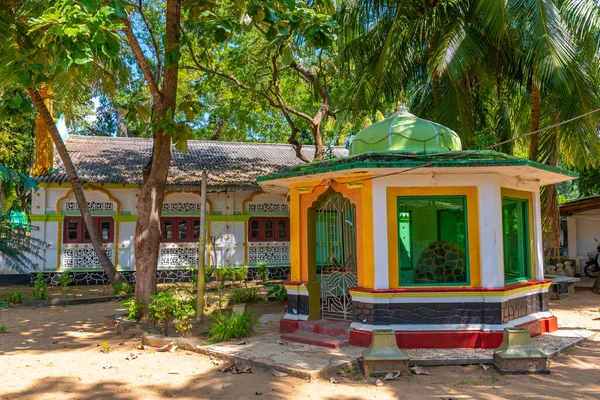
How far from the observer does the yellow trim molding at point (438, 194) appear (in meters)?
7.10

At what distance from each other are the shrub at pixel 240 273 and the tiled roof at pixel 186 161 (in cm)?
263

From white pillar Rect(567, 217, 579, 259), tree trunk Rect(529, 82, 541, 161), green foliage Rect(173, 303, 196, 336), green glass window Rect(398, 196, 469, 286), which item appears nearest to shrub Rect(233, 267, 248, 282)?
green glass window Rect(398, 196, 469, 286)

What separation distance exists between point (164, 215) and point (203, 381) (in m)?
10.8

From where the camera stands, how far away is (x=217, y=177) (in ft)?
52.3

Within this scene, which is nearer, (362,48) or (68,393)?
(68,393)

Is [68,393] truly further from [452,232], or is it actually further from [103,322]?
[452,232]

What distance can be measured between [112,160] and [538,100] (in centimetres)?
1281

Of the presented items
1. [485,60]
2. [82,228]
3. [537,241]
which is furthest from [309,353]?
[82,228]

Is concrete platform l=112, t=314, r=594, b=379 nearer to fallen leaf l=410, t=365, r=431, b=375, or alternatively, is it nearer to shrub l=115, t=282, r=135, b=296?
fallen leaf l=410, t=365, r=431, b=375

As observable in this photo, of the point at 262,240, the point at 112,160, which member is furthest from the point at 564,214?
the point at 112,160

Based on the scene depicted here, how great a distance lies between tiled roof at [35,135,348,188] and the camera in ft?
50.1

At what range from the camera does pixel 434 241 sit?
28.1 feet

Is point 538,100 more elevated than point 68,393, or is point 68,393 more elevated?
point 538,100

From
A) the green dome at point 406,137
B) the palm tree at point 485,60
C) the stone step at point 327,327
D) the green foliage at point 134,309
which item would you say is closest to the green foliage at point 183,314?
the green foliage at point 134,309
